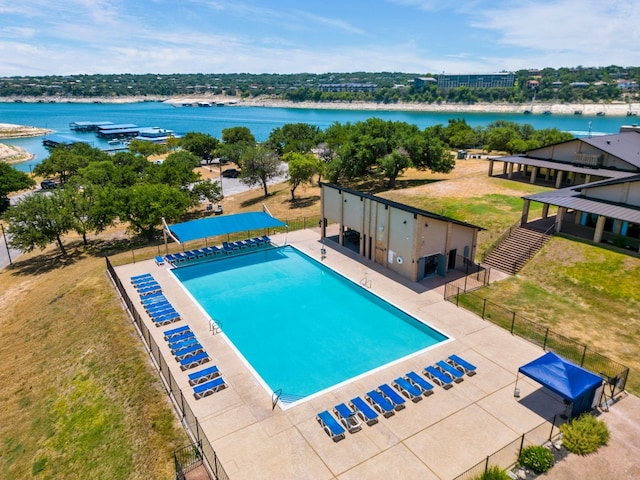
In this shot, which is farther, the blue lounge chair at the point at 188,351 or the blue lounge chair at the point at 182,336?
the blue lounge chair at the point at 182,336

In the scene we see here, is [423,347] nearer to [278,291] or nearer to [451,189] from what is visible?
[278,291]

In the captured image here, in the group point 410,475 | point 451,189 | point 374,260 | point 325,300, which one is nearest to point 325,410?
point 410,475

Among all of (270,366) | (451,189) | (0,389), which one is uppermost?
(451,189)

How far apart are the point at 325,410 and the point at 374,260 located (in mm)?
18720

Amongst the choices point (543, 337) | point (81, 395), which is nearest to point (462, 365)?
point (543, 337)

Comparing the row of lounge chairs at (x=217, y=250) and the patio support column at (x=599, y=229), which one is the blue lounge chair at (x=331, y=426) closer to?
the row of lounge chairs at (x=217, y=250)

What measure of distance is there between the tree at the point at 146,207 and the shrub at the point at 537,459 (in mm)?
40035

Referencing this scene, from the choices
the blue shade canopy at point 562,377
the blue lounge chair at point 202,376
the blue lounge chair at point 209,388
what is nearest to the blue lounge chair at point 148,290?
the blue lounge chair at point 202,376

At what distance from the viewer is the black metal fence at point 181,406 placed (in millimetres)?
15727

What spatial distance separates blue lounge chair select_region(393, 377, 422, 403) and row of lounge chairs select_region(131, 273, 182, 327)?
49.0ft

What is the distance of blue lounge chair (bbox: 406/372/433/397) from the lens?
64.5 feet

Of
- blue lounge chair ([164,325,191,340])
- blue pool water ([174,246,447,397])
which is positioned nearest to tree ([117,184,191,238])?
blue pool water ([174,246,447,397])

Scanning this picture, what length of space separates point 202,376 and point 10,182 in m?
70.4

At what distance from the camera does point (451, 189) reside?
51625 mm
